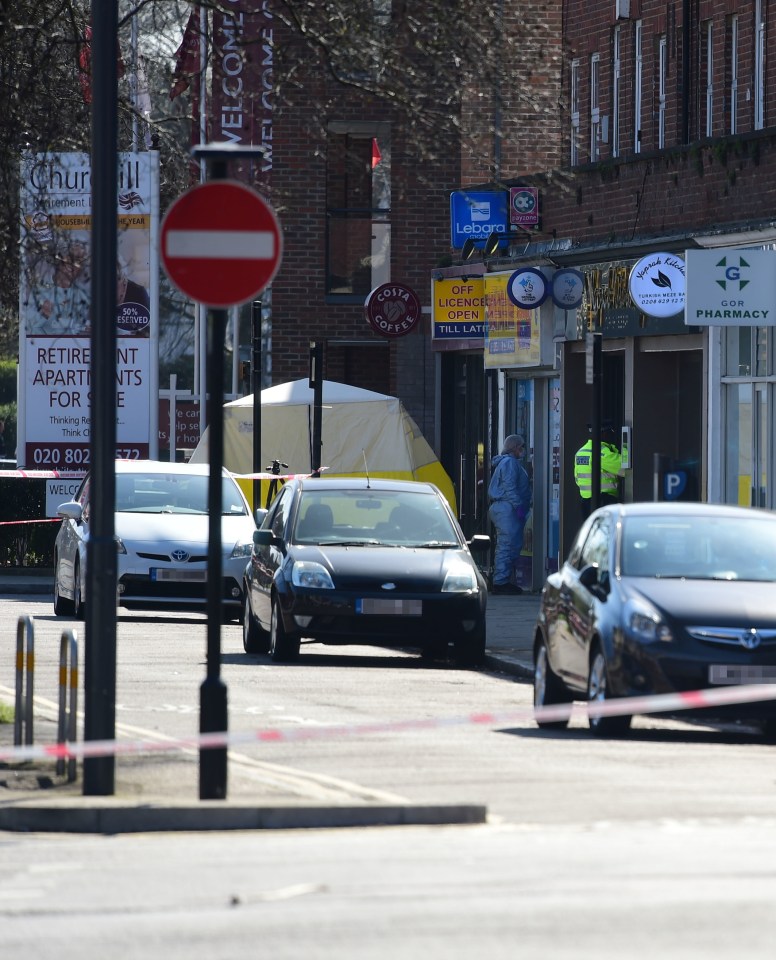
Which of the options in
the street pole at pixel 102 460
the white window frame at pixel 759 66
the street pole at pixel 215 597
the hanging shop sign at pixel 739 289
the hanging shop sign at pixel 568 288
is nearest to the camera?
the street pole at pixel 215 597

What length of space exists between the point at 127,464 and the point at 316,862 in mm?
16890

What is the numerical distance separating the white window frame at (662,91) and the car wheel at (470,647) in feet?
31.0

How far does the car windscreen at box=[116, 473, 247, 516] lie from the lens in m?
24.2

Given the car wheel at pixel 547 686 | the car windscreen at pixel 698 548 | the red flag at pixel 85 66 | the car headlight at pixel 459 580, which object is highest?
the red flag at pixel 85 66

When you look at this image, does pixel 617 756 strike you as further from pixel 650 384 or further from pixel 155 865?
pixel 650 384

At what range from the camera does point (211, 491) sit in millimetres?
10070

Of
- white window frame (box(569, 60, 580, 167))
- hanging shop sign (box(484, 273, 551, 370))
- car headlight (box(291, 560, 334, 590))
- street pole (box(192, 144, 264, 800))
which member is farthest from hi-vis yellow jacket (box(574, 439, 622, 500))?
street pole (box(192, 144, 264, 800))

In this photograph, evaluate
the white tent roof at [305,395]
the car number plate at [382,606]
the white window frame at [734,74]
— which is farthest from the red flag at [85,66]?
the white tent roof at [305,395]

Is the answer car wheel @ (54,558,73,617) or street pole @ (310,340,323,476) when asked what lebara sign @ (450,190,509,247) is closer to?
street pole @ (310,340,323,476)

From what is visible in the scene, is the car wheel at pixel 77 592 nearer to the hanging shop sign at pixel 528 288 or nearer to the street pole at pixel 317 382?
the street pole at pixel 317 382

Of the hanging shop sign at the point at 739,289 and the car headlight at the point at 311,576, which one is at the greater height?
the hanging shop sign at the point at 739,289

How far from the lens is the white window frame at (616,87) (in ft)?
93.8

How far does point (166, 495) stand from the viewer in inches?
961

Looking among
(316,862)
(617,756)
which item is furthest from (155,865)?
(617,756)
